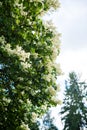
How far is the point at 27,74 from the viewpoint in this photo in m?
14.6

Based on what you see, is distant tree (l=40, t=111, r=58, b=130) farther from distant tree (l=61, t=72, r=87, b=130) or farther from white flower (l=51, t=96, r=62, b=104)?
white flower (l=51, t=96, r=62, b=104)

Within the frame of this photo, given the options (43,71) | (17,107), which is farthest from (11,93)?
(43,71)

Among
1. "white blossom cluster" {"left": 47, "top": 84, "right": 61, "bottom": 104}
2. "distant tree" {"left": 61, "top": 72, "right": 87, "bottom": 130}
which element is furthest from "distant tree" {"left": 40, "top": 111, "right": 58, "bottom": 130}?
"white blossom cluster" {"left": 47, "top": 84, "right": 61, "bottom": 104}

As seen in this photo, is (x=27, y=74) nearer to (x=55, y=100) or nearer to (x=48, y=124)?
(x=55, y=100)

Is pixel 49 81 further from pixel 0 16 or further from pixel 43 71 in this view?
pixel 0 16

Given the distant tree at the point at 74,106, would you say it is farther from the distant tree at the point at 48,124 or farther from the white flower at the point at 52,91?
the white flower at the point at 52,91

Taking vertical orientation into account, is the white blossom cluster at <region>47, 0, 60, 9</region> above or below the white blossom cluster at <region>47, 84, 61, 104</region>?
above

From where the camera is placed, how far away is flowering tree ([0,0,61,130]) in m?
14.4

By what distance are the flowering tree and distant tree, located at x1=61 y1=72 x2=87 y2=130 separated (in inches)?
1301

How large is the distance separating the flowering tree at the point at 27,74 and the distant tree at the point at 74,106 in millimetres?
33052

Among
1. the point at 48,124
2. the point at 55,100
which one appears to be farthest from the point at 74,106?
the point at 55,100

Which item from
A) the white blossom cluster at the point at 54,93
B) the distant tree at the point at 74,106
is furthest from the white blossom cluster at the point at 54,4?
the distant tree at the point at 74,106

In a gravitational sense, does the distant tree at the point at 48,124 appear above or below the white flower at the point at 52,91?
above

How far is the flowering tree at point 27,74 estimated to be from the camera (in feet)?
47.2
